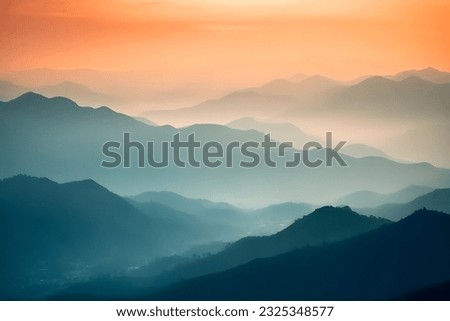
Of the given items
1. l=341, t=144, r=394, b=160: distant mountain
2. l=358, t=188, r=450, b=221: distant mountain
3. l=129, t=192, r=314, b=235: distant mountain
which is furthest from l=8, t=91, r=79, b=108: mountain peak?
l=358, t=188, r=450, b=221: distant mountain

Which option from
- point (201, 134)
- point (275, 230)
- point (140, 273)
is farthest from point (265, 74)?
point (140, 273)

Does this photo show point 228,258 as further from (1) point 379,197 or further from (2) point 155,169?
(1) point 379,197

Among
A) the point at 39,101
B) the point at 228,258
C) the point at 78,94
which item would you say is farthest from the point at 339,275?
the point at 39,101

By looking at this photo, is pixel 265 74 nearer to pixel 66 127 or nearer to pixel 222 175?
pixel 222 175

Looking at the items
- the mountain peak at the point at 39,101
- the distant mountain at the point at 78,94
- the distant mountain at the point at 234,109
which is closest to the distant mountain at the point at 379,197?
the distant mountain at the point at 234,109

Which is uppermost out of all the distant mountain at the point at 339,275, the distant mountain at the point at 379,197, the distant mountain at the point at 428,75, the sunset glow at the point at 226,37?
the sunset glow at the point at 226,37

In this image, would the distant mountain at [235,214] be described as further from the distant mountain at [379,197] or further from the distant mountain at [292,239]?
the distant mountain at [379,197]
